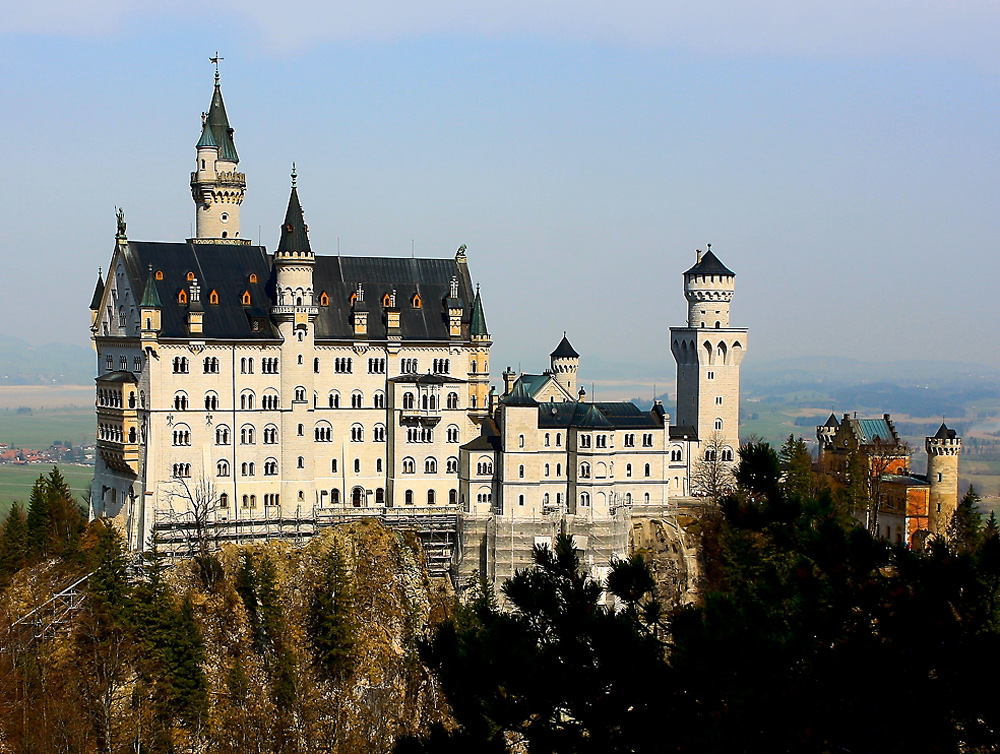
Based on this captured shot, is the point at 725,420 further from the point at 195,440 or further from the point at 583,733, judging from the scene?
the point at 583,733

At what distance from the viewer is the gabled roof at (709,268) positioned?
9625 centimetres

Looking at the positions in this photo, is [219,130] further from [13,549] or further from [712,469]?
[712,469]

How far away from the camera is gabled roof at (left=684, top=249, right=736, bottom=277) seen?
96250 mm

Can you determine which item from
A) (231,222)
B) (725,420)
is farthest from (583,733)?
(231,222)

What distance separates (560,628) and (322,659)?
50926 millimetres

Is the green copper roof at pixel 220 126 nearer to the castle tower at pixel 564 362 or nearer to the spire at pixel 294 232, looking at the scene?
the spire at pixel 294 232

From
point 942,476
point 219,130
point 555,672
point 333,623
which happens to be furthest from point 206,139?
point 555,672

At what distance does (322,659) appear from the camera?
3174 inches

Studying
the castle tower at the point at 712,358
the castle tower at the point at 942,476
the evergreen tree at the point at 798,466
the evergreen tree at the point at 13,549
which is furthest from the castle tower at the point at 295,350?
A: the castle tower at the point at 942,476

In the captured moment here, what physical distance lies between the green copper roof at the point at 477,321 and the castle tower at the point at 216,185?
18.1 meters

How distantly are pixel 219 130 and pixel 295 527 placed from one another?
31.9 metres

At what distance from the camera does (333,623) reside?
80.9m

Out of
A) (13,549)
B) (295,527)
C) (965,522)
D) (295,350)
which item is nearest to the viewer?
(13,549)

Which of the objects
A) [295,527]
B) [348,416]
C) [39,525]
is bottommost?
[295,527]
